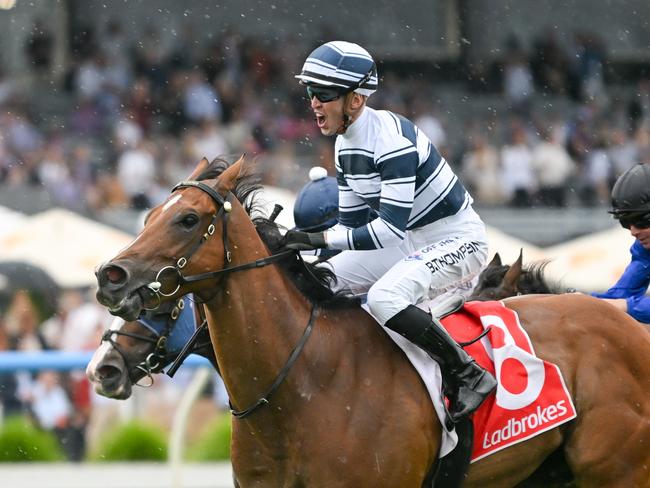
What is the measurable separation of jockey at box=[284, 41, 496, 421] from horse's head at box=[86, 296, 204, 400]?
88 centimetres

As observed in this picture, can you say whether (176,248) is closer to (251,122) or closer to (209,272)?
(209,272)

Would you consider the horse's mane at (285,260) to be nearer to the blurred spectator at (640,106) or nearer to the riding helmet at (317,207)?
the riding helmet at (317,207)

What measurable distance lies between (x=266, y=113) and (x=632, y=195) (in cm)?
1267

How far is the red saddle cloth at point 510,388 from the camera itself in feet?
16.9

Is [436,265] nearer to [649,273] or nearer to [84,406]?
[649,273]

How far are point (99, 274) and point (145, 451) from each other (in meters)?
5.11

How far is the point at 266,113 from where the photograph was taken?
1802 centimetres

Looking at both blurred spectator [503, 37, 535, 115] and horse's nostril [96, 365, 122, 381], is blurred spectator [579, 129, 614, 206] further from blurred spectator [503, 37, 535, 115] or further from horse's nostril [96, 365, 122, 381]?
horse's nostril [96, 365, 122, 381]

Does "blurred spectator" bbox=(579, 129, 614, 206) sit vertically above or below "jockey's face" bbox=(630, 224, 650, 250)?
below

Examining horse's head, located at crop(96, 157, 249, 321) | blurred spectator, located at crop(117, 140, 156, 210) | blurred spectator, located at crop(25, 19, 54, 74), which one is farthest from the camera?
blurred spectator, located at crop(25, 19, 54, 74)

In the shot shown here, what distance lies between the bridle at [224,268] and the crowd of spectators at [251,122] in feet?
32.4

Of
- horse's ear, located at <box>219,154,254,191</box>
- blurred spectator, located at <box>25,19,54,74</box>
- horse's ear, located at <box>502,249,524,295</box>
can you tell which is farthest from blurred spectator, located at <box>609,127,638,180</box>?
horse's ear, located at <box>219,154,254,191</box>

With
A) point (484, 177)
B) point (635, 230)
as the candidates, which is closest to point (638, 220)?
point (635, 230)

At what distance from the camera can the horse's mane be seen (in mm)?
4922
